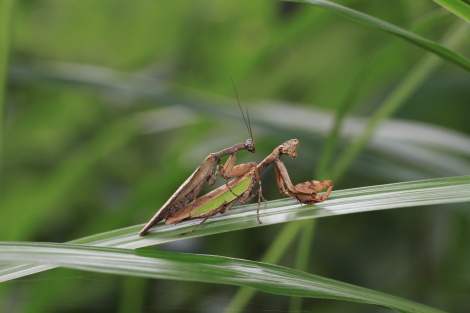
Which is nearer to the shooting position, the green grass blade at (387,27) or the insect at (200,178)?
the green grass blade at (387,27)

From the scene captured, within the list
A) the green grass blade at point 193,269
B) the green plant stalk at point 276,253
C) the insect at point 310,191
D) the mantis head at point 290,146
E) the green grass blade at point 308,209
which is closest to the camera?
the green grass blade at point 193,269

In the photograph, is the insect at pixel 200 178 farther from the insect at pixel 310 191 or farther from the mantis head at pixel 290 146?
the insect at pixel 310 191

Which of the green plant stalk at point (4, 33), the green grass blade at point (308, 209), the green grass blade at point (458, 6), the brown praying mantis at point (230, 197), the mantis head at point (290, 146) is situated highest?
the green plant stalk at point (4, 33)

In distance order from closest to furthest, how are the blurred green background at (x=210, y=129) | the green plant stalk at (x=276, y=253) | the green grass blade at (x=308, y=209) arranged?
the green grass blade at (x=308, y=209) < the green plant stalk at (x=276, y=253) < the blurred green background at (x=210, y=129)

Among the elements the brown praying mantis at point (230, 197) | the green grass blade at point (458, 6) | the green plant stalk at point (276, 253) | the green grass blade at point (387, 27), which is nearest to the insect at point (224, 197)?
the brown praying mantis at point (230, 197)

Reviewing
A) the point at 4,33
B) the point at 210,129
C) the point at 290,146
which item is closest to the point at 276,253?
the point at 290,146

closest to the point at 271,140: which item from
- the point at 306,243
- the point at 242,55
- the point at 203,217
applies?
the point at 242,55

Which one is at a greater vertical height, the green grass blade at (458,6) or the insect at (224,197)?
the green grass blade at (458,6)

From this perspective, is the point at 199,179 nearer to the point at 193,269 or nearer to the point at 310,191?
the point at 310,191

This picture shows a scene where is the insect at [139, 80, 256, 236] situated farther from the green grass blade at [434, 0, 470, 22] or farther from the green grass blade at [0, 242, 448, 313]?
the green grass blade at [434, 0, 470, 22]
